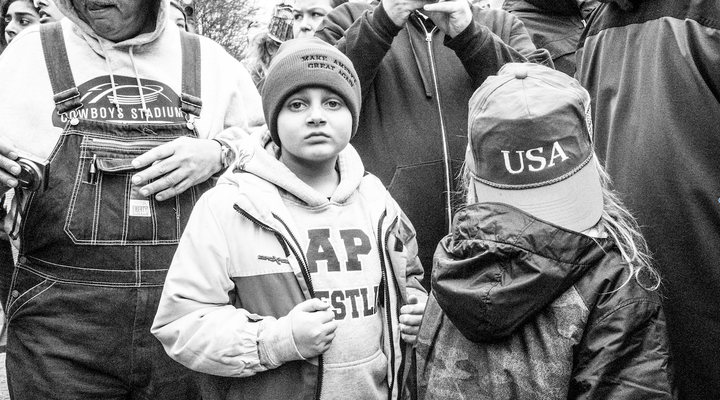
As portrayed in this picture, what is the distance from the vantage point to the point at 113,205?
2.40 metres

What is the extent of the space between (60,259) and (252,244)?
70cm

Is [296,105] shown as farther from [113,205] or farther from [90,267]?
[90,267]

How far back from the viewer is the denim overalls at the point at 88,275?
7.69ft

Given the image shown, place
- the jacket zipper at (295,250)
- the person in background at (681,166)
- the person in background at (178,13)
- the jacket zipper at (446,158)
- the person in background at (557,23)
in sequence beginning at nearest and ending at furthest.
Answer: the person in background at (681,166)
the jacket zipper at (295,250)
the jacket zipper at (446,158)
the person in background at (557,23)
the person in background at (178,13)

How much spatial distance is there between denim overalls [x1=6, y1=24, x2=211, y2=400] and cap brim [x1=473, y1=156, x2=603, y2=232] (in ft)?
4.15

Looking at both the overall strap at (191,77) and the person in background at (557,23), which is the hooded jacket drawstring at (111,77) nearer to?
the overall strap at (191,77)

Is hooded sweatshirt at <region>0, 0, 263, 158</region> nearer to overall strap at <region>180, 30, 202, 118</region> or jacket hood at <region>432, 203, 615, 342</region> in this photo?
overall strap at <region>180, 30, 202, 118</region>

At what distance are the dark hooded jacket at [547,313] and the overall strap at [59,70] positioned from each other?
137 cm

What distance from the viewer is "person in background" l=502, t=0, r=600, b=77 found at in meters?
3.59

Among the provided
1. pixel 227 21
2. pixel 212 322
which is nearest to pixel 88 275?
pixel 212 322

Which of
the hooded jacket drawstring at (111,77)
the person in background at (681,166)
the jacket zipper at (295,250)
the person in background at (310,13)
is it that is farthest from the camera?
the person in background at (310,13)

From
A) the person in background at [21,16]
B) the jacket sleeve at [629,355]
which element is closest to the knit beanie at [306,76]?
the jacket sleeve at [629,355]

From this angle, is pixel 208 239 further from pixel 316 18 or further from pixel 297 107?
pixel 316 18

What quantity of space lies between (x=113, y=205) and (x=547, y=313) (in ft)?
4.73
